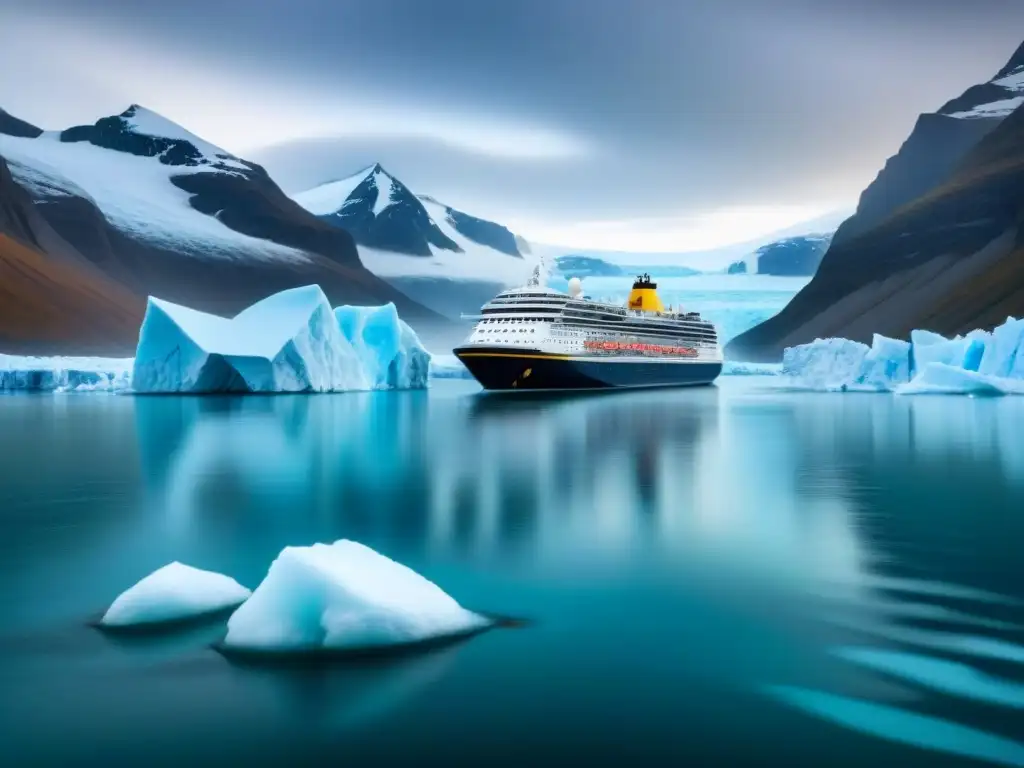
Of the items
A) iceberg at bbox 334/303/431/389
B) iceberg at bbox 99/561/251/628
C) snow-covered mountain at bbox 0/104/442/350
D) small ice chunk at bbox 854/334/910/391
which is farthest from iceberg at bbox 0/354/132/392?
snow-covered mountain at bbox 0/104/442/350

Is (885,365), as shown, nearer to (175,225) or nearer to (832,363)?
(832,363)

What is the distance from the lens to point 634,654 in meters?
6.60

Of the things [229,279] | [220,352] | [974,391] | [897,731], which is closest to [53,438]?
[220,352]

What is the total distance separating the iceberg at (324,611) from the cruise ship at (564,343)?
3757 cm

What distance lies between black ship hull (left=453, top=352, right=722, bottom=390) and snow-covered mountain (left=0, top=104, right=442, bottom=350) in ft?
357

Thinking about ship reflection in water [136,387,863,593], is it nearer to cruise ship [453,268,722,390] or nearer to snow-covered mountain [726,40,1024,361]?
cruise ship [453,268,722,390]

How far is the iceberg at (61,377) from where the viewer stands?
50.5 metres

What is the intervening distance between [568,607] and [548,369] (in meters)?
38.6

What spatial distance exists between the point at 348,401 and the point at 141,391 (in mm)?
10369

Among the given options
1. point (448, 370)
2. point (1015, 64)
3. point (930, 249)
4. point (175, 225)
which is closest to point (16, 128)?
point (175, 225)

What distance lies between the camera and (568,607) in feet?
25.3

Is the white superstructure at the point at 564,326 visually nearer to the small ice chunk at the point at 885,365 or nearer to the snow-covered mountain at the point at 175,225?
the small ice chunk at the point at 885,365

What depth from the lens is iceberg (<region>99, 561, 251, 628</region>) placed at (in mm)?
7180

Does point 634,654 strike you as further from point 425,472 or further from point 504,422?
point 504,422
